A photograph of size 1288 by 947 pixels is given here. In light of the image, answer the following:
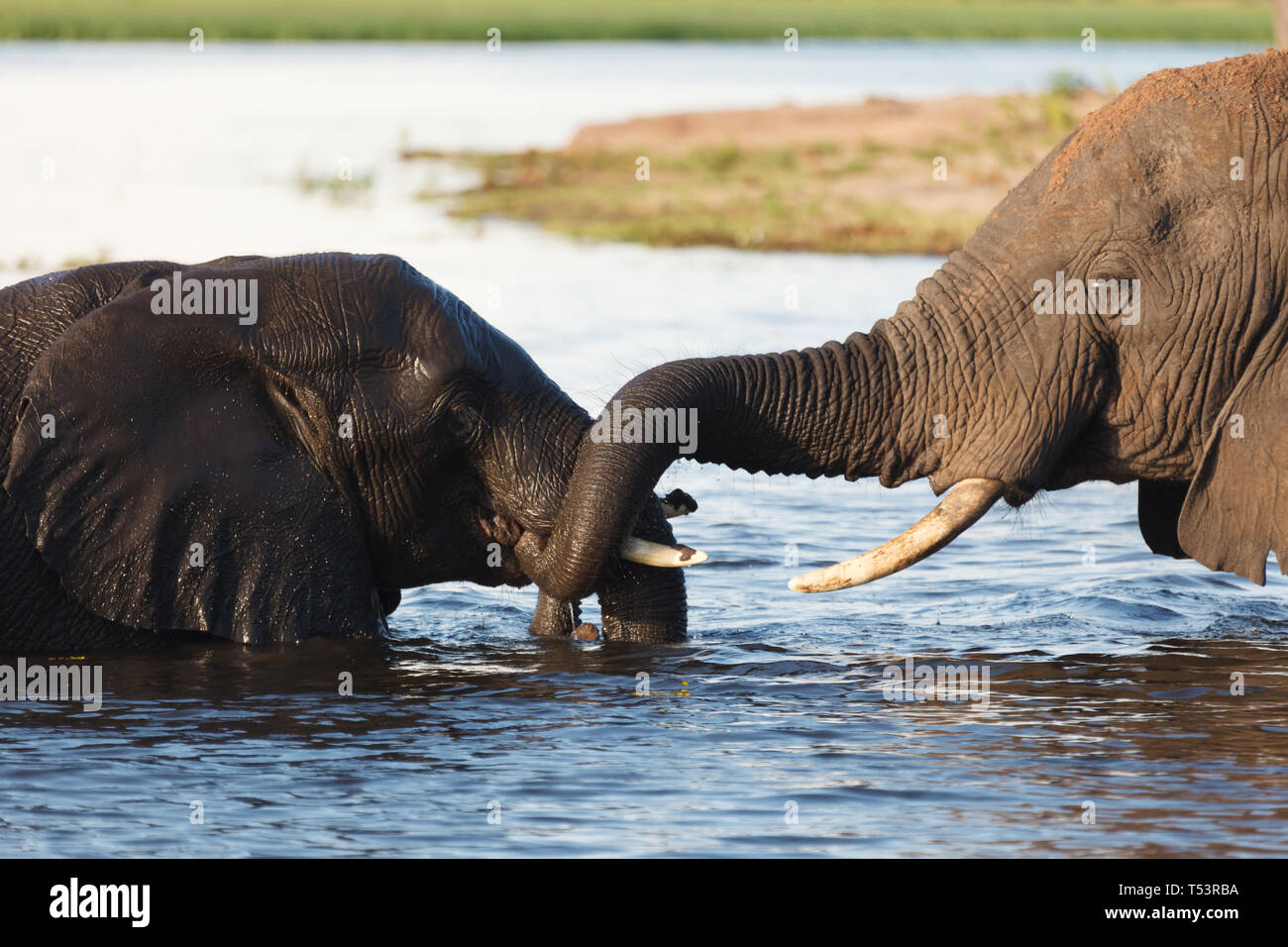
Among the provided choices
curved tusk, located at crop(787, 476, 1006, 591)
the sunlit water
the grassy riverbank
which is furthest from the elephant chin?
the grassy riverbank

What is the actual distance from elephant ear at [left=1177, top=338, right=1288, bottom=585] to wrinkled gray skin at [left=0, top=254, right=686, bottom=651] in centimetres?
216

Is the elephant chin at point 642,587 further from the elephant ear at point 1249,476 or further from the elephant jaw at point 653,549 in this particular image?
the elephant ear at point 1249,476

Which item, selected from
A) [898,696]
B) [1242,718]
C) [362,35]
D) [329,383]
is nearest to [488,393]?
[329,383]

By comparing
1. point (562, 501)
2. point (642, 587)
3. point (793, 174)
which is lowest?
point (642, 587)

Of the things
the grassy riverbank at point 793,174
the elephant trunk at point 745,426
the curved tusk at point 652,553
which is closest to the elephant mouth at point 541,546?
the curved tusk at point 652,553

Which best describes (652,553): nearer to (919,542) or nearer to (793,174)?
(919,542)

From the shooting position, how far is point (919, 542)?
24.6 feet

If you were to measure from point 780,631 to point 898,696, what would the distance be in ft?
4.64

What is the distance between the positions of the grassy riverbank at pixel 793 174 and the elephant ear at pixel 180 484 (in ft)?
63.0

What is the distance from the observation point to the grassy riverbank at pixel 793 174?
2795 centimetres

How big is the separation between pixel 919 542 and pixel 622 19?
85.5 metres

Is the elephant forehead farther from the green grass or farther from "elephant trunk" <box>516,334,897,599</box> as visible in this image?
the green grass

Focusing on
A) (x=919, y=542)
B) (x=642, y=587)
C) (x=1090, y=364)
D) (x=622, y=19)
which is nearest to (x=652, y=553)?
(x=642, y=587)
